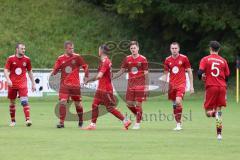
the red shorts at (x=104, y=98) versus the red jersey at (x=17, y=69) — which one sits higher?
the red jersey at (x=17, y=69)

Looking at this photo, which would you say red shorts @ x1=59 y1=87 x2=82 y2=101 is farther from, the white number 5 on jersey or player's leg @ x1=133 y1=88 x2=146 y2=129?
the white number 5 on jersey

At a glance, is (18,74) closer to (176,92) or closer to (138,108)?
(138,108)

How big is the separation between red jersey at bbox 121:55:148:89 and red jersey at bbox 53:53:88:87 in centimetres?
109

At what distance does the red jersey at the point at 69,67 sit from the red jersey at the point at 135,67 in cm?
109

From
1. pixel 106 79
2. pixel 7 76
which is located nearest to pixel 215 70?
pixel 106 79

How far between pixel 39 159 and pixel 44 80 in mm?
20633

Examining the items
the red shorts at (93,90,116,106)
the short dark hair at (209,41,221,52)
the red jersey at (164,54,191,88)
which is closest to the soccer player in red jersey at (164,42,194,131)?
the red jersey at (164,54,191,88)

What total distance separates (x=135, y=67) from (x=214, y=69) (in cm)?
348

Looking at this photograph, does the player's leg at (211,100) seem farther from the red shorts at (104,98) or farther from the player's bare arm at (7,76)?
the player's bare arm at (7,76)

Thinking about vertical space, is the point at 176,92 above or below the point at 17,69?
below

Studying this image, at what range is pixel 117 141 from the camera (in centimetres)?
1489

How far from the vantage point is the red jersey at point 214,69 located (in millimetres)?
15430

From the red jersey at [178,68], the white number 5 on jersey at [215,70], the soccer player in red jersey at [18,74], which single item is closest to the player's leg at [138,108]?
the red jersey at [178,68]

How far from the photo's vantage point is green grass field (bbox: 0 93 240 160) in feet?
41.2
